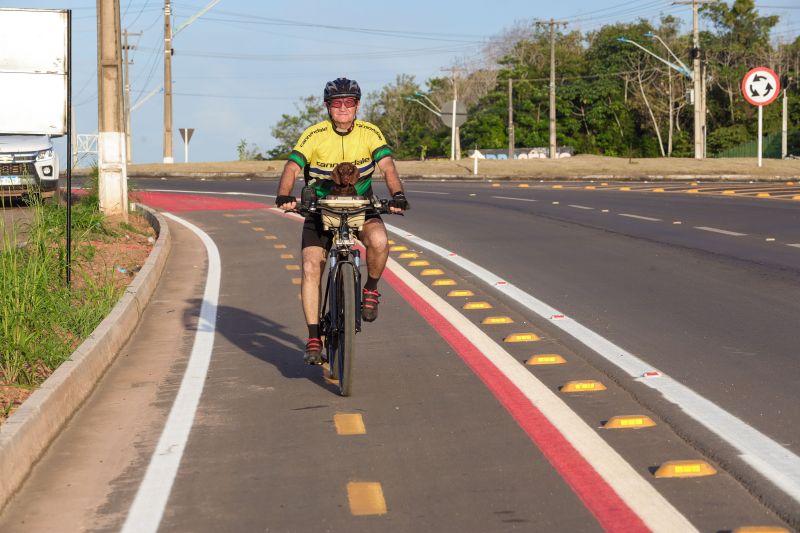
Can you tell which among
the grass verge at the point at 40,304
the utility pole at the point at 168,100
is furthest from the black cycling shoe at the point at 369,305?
the utility pole at the point at 168,100

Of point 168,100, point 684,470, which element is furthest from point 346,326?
point 168,100

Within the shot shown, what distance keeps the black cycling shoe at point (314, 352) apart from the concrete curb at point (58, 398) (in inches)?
52.0

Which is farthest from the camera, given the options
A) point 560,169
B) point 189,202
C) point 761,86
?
point 560,169

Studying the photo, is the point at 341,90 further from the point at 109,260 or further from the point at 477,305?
the point at 109,260

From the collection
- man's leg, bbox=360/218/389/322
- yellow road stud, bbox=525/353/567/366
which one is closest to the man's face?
man's leg, bbox=360/218/389/322

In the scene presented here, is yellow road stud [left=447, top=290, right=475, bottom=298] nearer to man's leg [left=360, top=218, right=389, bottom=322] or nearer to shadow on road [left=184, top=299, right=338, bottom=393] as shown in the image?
shadow on road [left=184, top=299, right=338, bottom=393]

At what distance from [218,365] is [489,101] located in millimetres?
86740

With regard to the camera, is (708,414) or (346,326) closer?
(708,414)

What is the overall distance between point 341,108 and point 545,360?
2123 mm

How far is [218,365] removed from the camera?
866 cm

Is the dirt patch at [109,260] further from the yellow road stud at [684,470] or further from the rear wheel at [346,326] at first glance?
the yellow road stud at [684,470]

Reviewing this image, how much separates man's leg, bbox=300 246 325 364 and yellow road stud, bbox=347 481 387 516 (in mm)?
2287

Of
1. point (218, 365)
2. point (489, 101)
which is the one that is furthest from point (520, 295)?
point (489, 101)

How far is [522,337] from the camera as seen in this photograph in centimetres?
929
